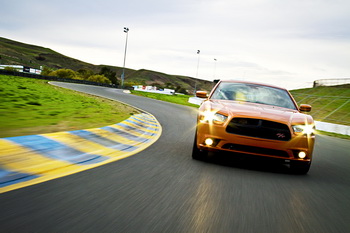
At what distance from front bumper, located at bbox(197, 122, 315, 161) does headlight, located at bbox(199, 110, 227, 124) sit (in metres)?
0.09

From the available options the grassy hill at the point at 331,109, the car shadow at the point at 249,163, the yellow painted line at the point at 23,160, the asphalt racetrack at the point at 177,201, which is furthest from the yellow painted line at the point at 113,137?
the grassy hill at the point at 331,109

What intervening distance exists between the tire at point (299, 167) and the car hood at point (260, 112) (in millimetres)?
612

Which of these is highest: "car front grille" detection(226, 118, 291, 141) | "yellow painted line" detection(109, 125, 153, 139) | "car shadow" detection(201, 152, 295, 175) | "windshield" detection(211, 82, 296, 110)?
"windshield" detection(211, 82, 296, 110)

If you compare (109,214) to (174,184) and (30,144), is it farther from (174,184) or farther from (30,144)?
(30,144)

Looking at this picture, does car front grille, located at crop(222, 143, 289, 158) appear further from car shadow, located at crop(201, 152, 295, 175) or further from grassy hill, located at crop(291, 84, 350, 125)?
grassy hill, located at crop(291, 84, 350, 125)

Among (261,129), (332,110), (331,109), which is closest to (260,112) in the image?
(261,129)

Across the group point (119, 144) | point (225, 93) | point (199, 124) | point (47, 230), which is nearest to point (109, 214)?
point (47, 230)

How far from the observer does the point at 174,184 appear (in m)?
3.96

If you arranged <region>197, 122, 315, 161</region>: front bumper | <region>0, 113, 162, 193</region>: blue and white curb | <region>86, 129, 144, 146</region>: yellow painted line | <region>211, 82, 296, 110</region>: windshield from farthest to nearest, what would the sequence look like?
<region>86, 129, 144, 146</region>: yellow painted line → <region>211, 82, 296, 110</region>: windshield → <region>197, 122, 315, 161</region>: front bumper → <region>0, 113, 162, 193</region>: blue and white curb

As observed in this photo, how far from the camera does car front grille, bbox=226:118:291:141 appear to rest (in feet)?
16.6

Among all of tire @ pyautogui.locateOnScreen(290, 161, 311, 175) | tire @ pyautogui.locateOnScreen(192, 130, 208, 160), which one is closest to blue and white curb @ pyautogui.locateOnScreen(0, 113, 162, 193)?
tire @ pyautogui.locateOnScreen(192, 130, 208, 160)

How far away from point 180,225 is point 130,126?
6418 millimetres

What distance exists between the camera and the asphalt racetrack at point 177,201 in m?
2.57

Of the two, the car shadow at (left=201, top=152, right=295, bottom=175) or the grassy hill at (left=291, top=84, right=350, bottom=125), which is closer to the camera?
the car shadow at (left=201, top=152, right=295, bottom=175)
